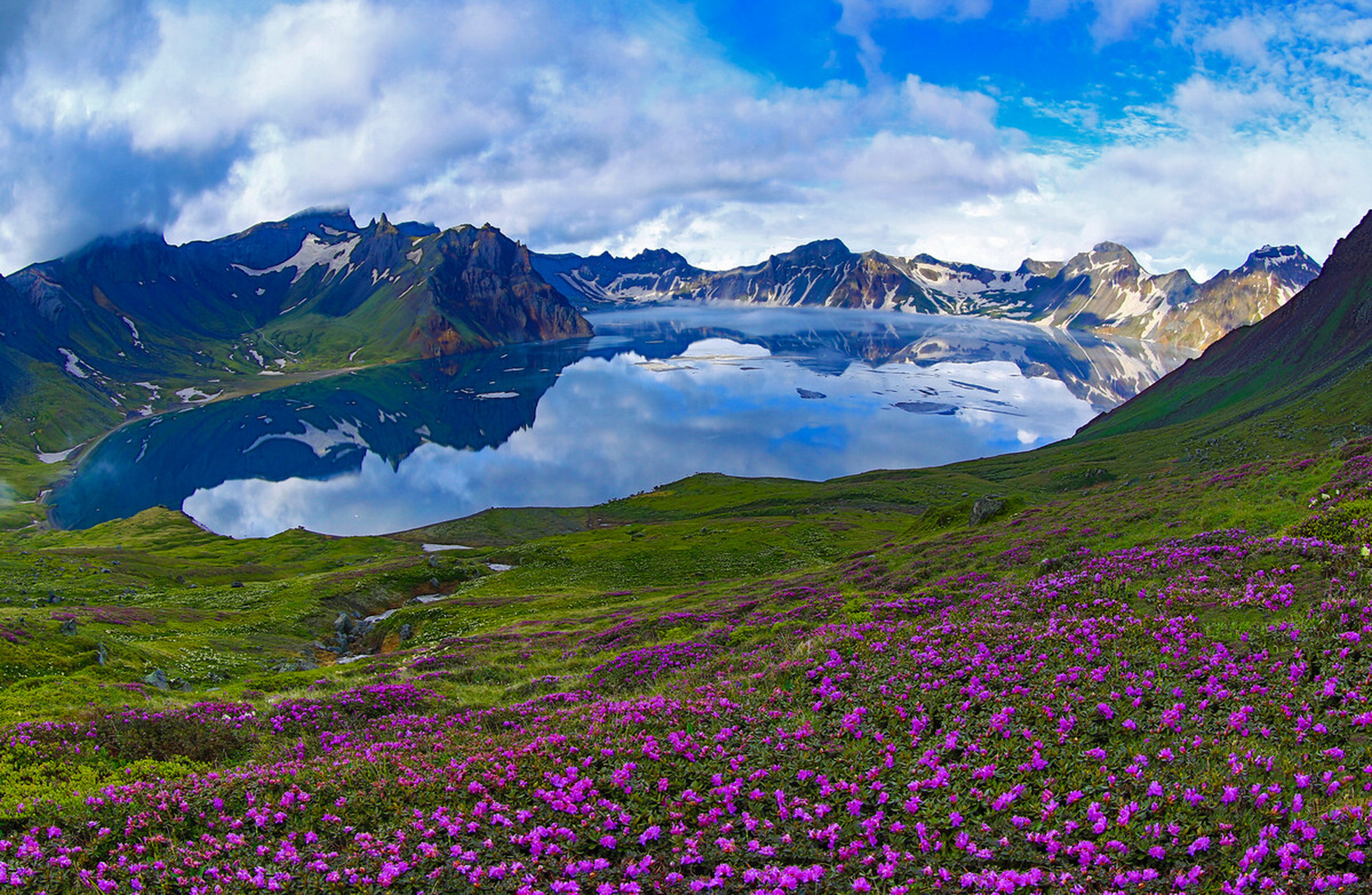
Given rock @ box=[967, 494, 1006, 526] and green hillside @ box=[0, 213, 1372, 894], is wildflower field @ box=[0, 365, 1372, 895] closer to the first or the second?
green hillside @ box=[0, 213, 1372, 894]

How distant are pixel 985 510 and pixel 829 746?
45346 mm

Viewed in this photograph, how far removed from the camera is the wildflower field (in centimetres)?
950

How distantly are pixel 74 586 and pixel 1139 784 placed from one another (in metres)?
93.1

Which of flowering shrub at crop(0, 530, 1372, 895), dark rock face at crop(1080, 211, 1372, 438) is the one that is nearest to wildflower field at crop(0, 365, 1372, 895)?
flowering shrub at crop(0, 530, 1372, 895)

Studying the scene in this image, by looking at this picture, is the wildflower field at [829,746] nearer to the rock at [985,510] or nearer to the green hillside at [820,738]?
the green hillside at [820,738]

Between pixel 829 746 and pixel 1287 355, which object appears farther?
pixel 1287 355

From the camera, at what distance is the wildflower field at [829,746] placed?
9.50 metres

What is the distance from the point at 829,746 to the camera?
13125 millimetres

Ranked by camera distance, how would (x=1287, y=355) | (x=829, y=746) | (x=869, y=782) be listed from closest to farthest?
(x=869, y=782) → (x=829, y=746) → (x=1287, y=355)

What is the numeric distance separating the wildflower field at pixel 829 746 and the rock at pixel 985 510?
1852cm

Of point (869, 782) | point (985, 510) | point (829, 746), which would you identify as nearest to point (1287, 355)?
point (985, 510)

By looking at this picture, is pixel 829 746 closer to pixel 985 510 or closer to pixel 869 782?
pixel 869 782

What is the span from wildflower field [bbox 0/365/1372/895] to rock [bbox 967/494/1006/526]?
60.8 feet

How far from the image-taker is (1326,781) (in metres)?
9.40
